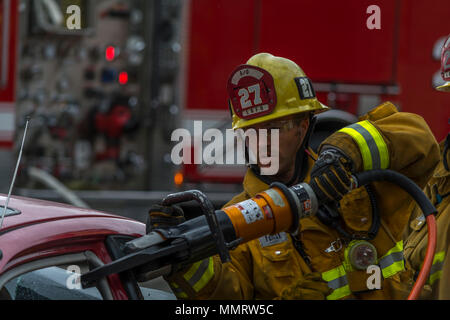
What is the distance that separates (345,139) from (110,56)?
5726 mm

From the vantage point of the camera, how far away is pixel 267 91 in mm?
2252

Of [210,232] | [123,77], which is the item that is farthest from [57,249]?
[123,77]

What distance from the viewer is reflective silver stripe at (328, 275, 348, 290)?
2.20 meters

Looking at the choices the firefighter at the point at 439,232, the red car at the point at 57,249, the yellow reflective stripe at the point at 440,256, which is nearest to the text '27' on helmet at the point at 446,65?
the firefighter at the point at 439,232

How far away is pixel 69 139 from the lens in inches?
288

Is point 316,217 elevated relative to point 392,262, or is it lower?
elevated

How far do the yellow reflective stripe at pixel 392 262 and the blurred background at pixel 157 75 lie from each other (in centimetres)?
365

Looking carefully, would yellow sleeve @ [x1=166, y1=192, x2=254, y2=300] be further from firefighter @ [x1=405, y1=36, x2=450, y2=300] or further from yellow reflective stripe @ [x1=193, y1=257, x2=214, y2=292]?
firefighter @ [x1=405, y1=36, x2=450, y2=300]

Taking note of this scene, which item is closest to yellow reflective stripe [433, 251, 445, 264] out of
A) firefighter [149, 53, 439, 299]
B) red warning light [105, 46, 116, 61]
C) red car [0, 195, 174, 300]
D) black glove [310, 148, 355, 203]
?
firefighter [149, 53, 439, 299]

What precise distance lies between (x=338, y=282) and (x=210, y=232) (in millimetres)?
650

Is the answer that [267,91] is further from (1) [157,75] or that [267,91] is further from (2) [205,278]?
(1) [157,75]

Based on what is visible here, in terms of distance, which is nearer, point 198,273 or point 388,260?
point 198,273

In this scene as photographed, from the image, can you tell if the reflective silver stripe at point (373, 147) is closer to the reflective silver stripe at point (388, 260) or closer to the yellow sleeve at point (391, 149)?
the yellow sleeve at point (391, 149)

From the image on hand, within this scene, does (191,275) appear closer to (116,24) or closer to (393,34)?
(393,34)
